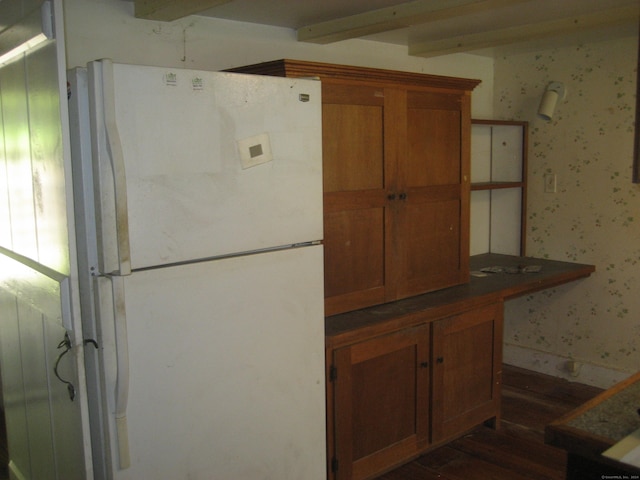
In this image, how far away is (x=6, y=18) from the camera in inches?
83.0

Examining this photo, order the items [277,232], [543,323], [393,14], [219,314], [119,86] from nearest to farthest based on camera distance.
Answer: [119,86], [219,314], [277,232], [393,14], [543,323]

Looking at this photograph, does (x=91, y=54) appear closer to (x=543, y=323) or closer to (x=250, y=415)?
(x=250, y=415)

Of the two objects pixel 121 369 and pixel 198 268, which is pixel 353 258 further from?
pixel 121 369

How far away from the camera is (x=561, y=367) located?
3.97 meters

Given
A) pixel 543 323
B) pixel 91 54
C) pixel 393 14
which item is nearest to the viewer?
pixel 91 54

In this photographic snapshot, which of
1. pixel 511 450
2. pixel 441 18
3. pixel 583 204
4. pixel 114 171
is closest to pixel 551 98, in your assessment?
pixel 583 204

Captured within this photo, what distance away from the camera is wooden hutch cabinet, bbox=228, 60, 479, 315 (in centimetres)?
258

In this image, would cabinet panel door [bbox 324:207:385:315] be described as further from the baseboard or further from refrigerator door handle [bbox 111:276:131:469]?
the baseboard

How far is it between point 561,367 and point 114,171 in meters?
3.28

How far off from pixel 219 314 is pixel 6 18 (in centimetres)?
126

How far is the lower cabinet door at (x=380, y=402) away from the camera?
2500 millimetres

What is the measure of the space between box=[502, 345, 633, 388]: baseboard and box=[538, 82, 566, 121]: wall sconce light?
1.56 meters

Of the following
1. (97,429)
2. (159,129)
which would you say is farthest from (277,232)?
(97,429)

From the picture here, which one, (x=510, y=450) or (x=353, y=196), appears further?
(x=510, y=450)
